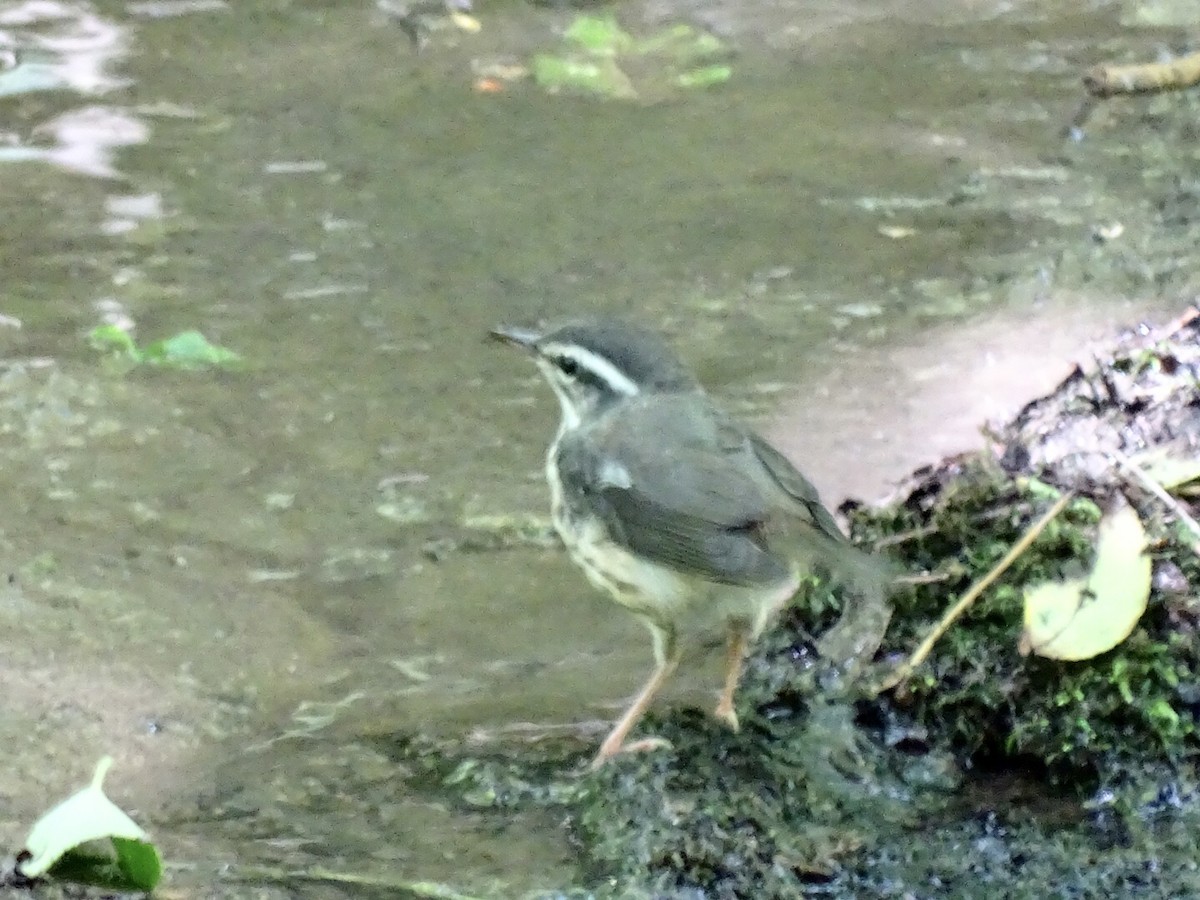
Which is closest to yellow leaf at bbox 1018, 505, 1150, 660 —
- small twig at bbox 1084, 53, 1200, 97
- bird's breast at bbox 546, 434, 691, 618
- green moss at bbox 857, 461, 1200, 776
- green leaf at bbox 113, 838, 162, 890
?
green moss at bbox 857, 461, 1200, 776

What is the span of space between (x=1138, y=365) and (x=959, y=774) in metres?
1.69

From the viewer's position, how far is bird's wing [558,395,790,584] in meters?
3.55

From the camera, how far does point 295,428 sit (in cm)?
544

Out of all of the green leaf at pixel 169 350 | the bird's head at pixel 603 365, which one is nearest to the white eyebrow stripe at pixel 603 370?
the bird's head at pixel 603 365

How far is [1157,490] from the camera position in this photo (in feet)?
12.5

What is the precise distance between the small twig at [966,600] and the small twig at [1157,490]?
0.61 feet

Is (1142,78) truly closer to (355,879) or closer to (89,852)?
(355,879)

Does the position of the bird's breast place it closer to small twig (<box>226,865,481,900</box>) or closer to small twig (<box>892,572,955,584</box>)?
small twig (<box>892,572,955,584</box>)

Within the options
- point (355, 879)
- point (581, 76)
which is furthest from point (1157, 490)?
point (581, 76)

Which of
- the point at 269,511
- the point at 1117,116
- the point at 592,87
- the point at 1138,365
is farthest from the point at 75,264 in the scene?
the point at 1117,116

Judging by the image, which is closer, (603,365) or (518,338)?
(603,365)

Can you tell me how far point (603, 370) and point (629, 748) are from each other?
0.98 meters

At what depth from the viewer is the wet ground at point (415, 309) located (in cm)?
391

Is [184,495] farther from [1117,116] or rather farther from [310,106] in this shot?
[1117,116]
